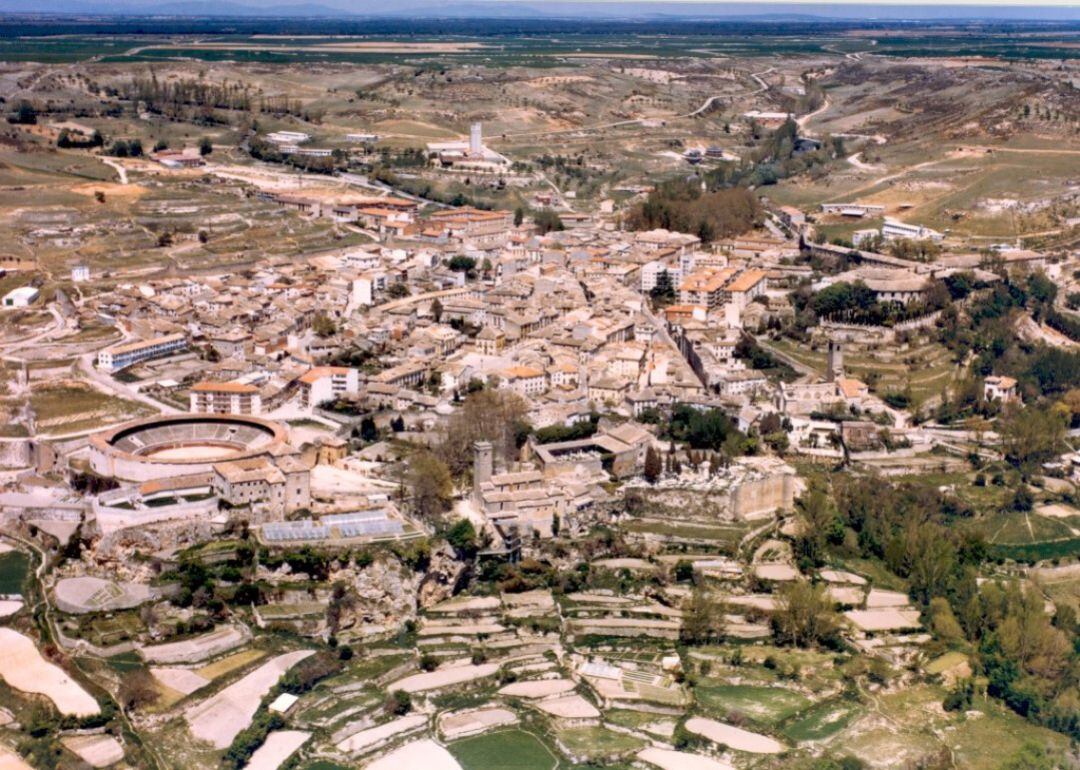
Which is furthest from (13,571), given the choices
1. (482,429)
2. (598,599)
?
(598,599)

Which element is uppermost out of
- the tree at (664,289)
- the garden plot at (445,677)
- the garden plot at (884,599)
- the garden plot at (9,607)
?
the tree at (664,289)

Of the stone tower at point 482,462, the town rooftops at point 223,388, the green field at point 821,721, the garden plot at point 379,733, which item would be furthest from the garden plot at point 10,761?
the town rooftops at point 223,388

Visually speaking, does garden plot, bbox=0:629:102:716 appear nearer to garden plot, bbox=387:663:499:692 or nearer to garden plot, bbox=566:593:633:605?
garden plot, bbox=387:663:499:692

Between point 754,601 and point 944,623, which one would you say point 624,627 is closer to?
point 754,601

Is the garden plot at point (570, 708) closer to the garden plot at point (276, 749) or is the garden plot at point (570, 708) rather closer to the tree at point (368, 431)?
the garden plot at point (276, 749)

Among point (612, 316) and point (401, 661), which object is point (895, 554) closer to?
point (401, 661)

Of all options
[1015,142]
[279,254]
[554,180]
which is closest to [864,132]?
[1015,142]
